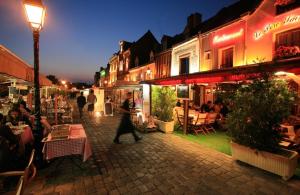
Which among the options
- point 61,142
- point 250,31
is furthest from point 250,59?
point 61,142

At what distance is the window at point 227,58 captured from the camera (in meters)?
11.3

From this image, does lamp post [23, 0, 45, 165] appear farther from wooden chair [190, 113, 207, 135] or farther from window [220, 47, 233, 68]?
window [220, 47, 233, 68]

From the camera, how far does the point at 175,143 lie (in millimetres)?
6973

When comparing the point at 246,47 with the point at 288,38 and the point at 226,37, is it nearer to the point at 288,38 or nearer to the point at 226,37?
the point at 226,37

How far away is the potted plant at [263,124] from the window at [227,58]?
22.6 feet

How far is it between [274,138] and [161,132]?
16.4ft

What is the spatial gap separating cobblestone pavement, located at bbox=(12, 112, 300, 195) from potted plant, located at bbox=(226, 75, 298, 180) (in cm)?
28

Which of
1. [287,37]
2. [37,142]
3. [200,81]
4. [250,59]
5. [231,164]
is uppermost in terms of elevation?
[287,37]

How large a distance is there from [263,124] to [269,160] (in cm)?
88

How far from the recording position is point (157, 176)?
4.22 meters

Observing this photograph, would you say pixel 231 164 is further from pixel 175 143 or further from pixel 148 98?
pixel 148 98

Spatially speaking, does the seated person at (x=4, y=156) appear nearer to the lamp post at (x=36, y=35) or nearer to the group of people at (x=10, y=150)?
the group of people at (x=10, y=150)

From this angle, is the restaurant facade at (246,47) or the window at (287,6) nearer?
the restaurant facade at (246,47)

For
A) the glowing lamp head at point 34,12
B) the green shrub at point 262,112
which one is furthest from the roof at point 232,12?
the glowing lamp head at point 34,12
